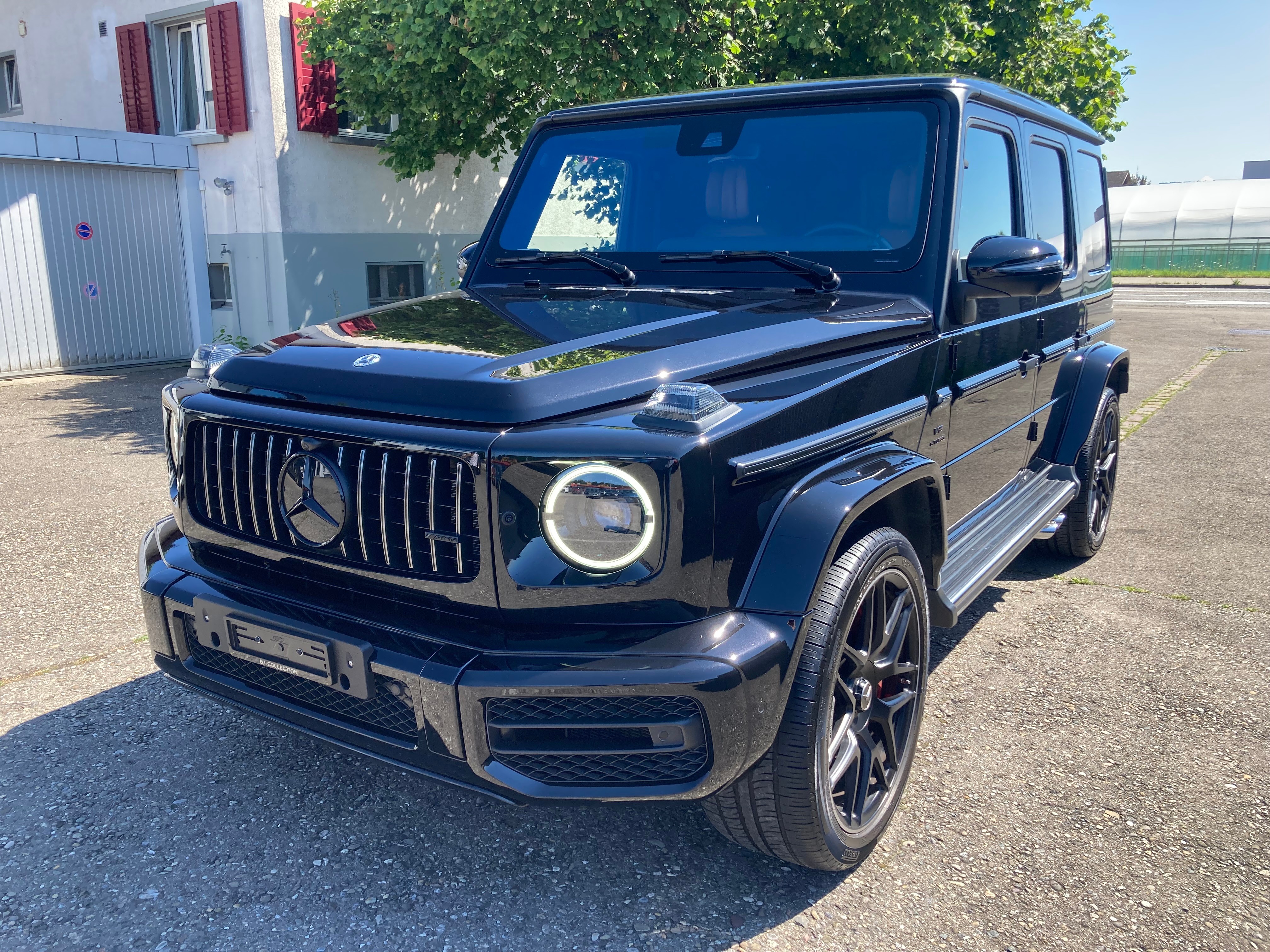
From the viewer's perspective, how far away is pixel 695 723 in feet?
6.32

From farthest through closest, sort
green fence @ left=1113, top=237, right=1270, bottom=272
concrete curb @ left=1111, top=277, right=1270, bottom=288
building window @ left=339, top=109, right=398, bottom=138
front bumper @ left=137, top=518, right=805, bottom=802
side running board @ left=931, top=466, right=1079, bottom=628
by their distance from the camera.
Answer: green fence @ left=1113, top=237, right=1270, bottom=272
concrete curb @ left=1111, top=277, right=1270, bottom=288
building window @ left=339, top=109, right=398, bottom=138
side running board @ left=931, top=466, right=1079, bottom=628
front bumper @ left=137, top=518, right=805, bottom=802

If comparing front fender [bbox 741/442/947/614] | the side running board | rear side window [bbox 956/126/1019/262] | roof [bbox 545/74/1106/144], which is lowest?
the side running board

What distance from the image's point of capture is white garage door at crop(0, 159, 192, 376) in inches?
437

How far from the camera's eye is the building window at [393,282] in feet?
43.4

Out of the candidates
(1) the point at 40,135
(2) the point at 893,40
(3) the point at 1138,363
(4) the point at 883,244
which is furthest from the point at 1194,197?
(4) the point at 883,244

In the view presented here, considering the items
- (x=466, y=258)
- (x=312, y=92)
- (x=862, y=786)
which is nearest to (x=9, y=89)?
(x=312, y=92)

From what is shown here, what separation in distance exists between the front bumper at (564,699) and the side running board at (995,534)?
105cm

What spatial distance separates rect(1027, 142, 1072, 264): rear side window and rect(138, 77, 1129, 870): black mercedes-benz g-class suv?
0.59 metres

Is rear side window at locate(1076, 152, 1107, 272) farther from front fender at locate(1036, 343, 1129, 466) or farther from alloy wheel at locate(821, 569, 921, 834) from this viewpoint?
alloy wheel at locate(821, 569, 921, 834)

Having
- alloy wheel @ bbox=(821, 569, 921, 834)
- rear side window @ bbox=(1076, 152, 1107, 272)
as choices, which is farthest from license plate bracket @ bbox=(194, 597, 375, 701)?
rear side window @ bbox=(1076, 152, 1107, 272)

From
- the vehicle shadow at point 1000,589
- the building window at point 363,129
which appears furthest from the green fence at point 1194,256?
the vehicle shadow at point 1000,589

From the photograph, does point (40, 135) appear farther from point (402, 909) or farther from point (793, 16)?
point (402, 909)

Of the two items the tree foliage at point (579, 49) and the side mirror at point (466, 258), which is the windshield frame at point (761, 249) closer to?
the side mirror at point (466, 258)

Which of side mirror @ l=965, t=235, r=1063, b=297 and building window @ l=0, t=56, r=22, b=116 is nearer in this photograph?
side mirror @ l=965, t=235, r=1063, b=297
